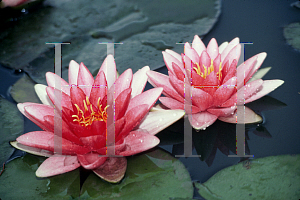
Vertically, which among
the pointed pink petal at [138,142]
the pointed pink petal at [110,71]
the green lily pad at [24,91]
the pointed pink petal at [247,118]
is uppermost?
the pointed pink petal at [110,71]

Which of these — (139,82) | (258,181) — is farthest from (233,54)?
(258,181)

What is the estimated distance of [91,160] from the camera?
1.01 metres

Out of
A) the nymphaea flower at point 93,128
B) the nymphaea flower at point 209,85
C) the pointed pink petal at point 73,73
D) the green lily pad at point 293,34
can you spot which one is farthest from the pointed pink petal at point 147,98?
the green lily pad at point 293,34

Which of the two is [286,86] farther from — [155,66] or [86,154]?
[86,154]

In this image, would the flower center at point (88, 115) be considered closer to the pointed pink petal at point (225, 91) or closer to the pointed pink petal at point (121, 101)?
the pointed pink petal at point (121, 101)

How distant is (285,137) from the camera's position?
126 centimetres

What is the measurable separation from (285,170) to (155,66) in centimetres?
93

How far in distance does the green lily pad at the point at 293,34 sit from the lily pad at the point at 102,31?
522 mm

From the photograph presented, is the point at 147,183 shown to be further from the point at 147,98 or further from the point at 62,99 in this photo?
the point at 62,99

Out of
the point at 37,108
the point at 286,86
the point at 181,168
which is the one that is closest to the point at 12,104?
the point at 37,108

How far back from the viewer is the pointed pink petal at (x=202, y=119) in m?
1.18

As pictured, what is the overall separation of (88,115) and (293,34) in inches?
62.4

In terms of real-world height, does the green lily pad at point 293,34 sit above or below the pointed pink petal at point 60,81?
above

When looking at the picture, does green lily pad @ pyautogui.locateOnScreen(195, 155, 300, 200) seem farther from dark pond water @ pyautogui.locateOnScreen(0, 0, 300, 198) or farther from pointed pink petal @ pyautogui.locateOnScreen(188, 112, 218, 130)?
pointed pink petal @ pyautogui.locateOnScreen(188, 112, 218, 130)
